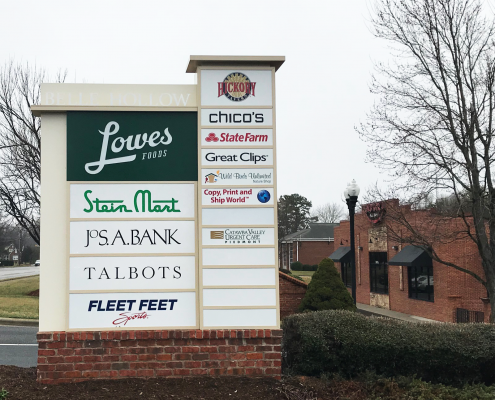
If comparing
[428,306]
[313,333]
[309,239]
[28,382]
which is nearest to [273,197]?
[313,333]

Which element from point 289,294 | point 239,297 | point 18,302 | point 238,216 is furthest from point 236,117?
point 18,302

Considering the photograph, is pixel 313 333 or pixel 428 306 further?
pixel 428 306

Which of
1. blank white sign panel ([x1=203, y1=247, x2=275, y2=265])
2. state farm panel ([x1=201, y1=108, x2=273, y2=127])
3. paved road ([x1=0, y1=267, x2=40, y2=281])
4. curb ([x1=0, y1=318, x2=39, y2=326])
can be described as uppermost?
state farm panel ([x1=201, y1=108, x2=273, y2=127])

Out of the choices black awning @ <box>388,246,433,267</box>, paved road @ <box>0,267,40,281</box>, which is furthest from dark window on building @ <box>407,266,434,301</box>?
paved road @ <box>0,267,40,281</box>

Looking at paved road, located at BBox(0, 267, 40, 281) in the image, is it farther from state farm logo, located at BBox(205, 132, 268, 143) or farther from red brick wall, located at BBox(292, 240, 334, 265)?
state farm logo, located at BBox(205, 132, 268, 143)

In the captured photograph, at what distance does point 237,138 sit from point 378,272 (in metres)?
23.5

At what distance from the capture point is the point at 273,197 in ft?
22.7

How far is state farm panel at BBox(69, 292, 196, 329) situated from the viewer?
6.66 meters

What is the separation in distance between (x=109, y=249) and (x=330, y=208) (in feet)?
334

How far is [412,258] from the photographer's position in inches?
899

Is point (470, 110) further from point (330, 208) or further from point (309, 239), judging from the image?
point (330, 208)

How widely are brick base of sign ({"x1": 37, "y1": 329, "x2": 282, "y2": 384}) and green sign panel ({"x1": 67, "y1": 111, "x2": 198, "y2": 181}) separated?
1989 millimetres

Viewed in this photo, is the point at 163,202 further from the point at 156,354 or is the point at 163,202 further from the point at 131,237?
the point at 156,354

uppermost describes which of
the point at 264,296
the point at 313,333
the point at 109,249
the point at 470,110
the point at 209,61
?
the point at 470,110
